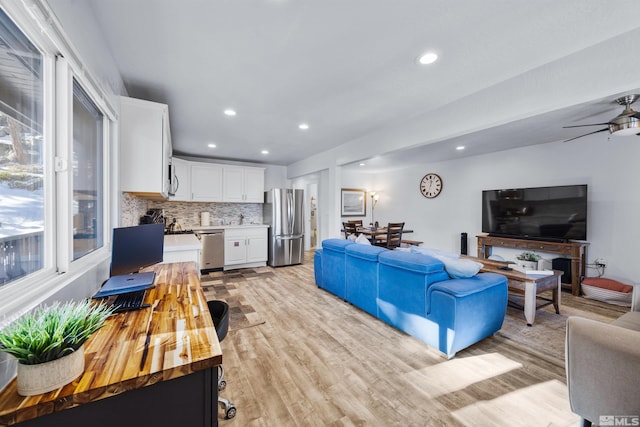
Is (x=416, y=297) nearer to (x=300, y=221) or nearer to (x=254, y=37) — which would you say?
(x=254, y=37)

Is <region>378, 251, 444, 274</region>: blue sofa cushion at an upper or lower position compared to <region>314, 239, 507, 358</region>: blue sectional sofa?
upper

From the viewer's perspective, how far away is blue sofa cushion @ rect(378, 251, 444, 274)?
2.35m

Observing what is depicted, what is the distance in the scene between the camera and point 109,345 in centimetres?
92

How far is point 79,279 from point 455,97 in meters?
3.49

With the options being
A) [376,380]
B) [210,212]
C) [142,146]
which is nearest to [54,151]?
[142,146]

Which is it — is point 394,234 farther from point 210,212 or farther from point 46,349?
point 46,349

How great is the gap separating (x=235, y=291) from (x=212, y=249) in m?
1.49

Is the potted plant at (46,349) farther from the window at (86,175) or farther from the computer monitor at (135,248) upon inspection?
the window at (86,175)

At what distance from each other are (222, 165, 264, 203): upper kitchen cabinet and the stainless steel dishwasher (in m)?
0.93

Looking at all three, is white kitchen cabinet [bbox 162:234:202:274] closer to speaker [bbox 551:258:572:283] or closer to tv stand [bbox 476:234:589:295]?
tv stand [bbox 476:234:589:295]

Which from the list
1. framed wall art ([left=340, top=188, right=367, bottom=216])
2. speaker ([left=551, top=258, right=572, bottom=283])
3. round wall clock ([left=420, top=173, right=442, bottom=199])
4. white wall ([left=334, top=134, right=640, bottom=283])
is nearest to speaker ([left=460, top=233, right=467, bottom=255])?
white wall ([left=334, top=134, right=640, bottom=283])

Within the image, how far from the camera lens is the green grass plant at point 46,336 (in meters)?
0.66

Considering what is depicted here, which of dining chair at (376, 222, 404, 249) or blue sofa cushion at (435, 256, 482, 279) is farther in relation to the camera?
dining chair at (376, 222, 404, 249)

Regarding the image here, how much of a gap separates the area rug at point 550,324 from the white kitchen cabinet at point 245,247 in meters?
4.55
